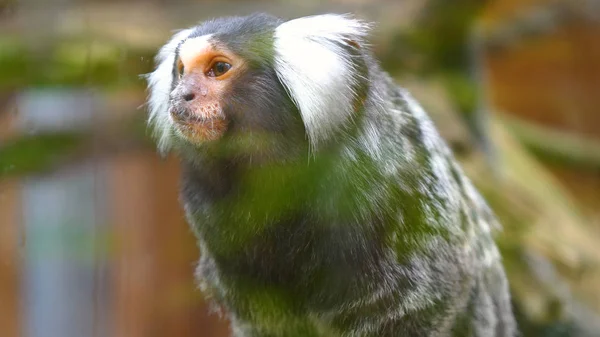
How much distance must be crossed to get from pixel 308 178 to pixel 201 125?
23 cm

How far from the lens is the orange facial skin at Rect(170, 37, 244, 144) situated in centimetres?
150

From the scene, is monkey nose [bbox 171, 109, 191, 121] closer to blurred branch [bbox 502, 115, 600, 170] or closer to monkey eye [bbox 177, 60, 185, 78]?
monkey eye [bbox 177, 60, 185, 78]

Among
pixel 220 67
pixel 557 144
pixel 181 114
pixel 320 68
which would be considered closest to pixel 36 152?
pixel 181 114

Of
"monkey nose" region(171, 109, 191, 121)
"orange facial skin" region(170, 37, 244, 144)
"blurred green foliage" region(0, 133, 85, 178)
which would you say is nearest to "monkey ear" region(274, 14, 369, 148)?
"orange facial skin" region(170, 37, 244, 144)

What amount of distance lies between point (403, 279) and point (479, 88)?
196cm

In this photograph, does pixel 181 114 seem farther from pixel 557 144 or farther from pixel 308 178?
pixel 557 144

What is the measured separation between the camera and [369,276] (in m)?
1.63

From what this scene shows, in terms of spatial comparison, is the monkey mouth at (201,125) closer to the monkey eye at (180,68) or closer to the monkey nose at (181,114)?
the monkey nose at (181,114)

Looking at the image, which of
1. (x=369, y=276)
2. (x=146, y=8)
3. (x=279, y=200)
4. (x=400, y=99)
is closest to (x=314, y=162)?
(x=279, y=200)

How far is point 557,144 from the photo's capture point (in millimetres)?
4645

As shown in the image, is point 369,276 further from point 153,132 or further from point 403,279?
point 153,132

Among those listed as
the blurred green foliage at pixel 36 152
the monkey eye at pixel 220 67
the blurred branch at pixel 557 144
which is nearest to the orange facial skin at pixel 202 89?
the monkey eye at pixel 220 67

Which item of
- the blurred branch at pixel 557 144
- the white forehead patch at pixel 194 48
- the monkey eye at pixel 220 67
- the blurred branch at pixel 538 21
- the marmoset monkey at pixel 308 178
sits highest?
the white forehead patch at pixel 194 48

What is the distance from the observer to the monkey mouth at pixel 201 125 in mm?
1488
